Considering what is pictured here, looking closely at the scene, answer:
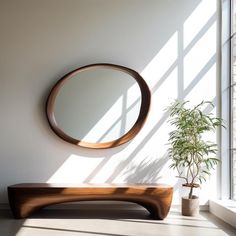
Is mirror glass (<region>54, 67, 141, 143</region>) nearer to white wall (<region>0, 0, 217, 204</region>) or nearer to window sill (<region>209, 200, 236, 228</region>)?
white wall (<region>0, 0, 217, 204</region>)

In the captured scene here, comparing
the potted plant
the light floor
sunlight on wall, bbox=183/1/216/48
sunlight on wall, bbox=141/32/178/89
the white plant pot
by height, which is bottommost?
the light floor

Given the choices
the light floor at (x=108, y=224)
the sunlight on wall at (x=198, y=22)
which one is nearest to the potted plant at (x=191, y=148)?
the light floor at (x=108, y=224)

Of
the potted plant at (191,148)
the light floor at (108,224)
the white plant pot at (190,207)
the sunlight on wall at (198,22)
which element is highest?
the sunlight on wall at (198,22)

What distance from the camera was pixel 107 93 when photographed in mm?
5133

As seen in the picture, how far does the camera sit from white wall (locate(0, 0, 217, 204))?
5.07 metres

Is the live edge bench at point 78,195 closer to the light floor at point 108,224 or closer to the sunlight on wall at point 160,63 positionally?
the light floor at point 108,224

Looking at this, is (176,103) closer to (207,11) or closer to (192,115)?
(192,115)

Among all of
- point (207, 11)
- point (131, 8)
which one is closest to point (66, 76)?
point (131, 8)

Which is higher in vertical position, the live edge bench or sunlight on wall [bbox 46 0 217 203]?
sunlight on wall [bbox 46 0 217 203]

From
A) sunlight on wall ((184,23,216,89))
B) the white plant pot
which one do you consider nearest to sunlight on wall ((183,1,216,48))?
sunlight on wall ((184,23,216,89))

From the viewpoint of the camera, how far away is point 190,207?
4.62 meters

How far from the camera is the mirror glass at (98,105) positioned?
5098mm

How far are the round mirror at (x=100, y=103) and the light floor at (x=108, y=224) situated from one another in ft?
3.32

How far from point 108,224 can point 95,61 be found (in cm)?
225
